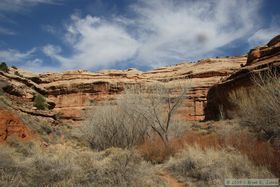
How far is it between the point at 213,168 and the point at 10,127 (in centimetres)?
1077

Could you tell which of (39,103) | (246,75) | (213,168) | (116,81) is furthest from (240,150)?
(116,81)

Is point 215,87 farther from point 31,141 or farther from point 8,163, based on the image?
point 8,163

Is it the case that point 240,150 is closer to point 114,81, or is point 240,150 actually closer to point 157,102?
point 157,102

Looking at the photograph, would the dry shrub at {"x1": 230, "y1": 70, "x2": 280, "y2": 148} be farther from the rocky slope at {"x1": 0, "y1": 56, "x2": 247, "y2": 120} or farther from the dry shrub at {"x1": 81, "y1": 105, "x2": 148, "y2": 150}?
Result: the rocky slope at {"x1": 0, "y1": 56, "x2": 247, "y2": 120}

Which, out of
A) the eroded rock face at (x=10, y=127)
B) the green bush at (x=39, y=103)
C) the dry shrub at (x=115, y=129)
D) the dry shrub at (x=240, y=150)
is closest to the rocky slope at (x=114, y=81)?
the green bush at (x=39, y=103)

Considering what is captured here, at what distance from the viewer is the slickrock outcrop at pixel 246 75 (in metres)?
22.2

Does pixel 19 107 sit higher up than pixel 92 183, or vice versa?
pixel 19 107

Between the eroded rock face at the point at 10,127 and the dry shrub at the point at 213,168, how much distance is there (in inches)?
329

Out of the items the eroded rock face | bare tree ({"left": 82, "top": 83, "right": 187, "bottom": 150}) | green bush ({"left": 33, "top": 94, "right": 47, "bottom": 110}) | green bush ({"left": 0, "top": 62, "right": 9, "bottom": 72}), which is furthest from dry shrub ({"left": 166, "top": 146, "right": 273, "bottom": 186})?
green bush ({"left": 0, "top": 62, "right": 9, "bottom": 72})

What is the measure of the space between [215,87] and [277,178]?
2528cm

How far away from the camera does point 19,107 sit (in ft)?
66.7

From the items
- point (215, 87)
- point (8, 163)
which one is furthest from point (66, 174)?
point (215, 87)

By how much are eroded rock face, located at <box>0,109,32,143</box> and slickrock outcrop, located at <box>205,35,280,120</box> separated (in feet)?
46.1

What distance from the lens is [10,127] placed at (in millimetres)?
14562
